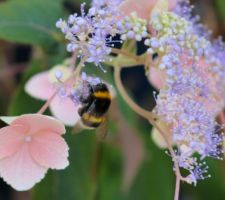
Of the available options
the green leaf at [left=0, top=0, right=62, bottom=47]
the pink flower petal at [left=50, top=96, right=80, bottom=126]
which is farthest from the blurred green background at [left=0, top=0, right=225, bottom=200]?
the pink flower petal at [left=50, top=96, right=80, bottom=126]

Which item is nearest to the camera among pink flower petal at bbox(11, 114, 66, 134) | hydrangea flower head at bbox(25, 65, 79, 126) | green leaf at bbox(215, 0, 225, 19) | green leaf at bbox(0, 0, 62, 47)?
pink flower petal at bbox(11, 114, 66, 134)

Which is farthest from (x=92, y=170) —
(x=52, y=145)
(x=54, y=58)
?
(x=52, y=145)

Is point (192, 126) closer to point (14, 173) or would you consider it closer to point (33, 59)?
point (14, 173)

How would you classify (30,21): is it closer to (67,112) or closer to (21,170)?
(67,112)

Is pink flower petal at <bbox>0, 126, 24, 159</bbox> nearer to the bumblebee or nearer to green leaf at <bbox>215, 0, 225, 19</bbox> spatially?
the bumblebee

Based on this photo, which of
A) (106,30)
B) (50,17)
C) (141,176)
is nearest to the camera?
(106,30)

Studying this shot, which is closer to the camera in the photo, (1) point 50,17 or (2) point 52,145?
(2) point 52,145

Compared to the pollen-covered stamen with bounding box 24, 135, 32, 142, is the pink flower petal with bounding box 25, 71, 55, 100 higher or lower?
higher

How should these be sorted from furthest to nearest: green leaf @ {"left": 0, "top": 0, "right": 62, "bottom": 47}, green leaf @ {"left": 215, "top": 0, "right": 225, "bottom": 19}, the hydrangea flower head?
1. green leaf @ {"left": 215, "top": 0, "right": 225, "bottom": 19}
2. green leaf @ {"left": 0, "top": 0, "right": 62, "bottom": 47}
3. the hydrangea flower head
